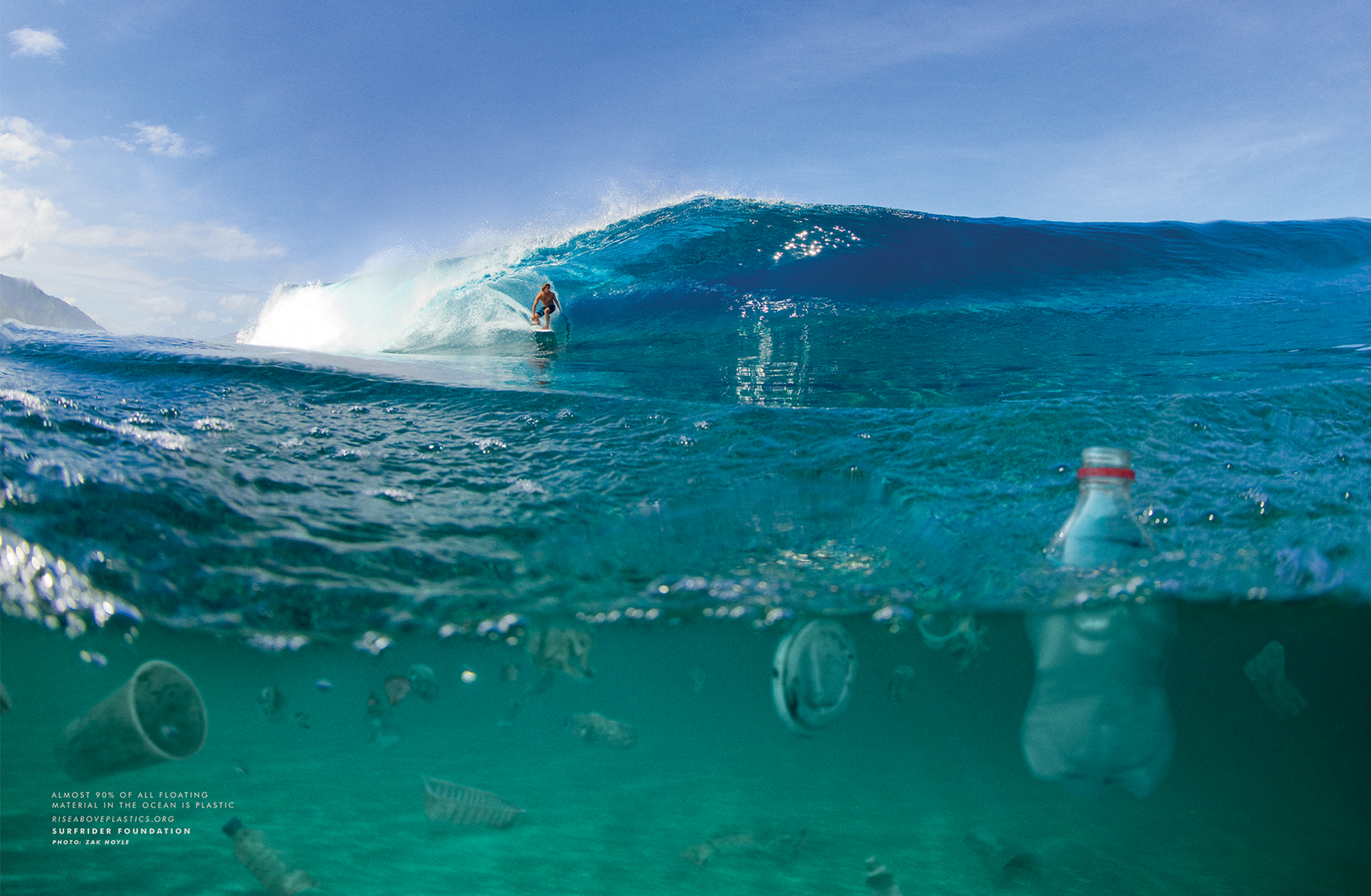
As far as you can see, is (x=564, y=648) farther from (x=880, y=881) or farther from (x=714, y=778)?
(x=880, y=881)

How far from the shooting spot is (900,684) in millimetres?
5602

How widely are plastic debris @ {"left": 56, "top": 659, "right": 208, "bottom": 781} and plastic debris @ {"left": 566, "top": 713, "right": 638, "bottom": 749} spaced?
7.07 feet

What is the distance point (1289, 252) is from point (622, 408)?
555 inches

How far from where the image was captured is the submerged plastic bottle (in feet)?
13.3

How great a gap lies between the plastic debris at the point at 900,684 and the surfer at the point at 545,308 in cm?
739

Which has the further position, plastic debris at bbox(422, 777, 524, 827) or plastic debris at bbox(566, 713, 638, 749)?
plastic debris at bbox(566, 713, 638, 749)

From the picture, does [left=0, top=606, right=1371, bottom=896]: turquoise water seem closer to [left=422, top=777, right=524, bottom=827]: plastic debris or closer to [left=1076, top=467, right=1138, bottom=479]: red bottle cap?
[left=422, top=777, right=524, bottom=827]: plastic debris

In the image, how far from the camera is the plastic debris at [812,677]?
3.89 metres

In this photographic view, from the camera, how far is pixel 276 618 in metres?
4.27

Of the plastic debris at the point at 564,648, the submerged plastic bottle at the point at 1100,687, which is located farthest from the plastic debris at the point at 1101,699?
the plastic debris at the point at 564,648

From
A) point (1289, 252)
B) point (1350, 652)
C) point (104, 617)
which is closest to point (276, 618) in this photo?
point (104, 617)

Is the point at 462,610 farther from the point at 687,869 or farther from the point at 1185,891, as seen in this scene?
the point at 1185,891

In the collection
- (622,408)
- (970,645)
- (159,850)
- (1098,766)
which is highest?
(622,408)

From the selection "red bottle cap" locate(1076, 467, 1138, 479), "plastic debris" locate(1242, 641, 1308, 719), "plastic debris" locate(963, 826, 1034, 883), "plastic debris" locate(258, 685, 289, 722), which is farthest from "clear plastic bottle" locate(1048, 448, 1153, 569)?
"plastic debris" locate(258, 685, 289, 722)
